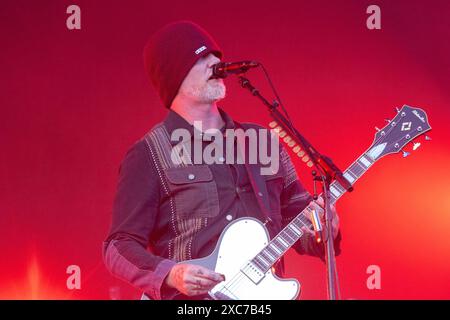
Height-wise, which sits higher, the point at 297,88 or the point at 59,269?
the point at 297,88

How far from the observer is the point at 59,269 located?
4.38 meters

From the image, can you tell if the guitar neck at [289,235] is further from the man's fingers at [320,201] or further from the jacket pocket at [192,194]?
the jacket pocket at [192,194]

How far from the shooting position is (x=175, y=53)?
3119 millimetres

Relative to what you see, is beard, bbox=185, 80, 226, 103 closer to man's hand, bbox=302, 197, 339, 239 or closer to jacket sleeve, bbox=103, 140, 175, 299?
jacket sleeve, bbox=103, 140, 175, 299

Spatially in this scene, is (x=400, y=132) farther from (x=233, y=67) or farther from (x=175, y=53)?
(x=175, y=53)

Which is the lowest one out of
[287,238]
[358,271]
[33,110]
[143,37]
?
[358,271]

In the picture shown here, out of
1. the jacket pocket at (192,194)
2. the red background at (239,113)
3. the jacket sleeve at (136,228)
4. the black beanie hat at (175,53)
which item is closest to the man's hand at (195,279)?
the jacket sleeve at (136,228)

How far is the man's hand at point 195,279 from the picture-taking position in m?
2.51

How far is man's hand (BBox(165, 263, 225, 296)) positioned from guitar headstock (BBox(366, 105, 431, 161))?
858 mm

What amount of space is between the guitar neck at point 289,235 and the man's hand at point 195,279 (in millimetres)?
236

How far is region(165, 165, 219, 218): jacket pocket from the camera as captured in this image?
288 cm

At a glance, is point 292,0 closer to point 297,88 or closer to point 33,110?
point 297,88

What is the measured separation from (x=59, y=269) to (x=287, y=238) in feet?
6.57
